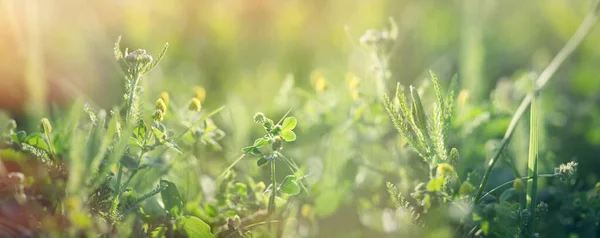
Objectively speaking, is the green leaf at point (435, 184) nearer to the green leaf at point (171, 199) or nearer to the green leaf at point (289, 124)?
the green leaf at point (289, 124)

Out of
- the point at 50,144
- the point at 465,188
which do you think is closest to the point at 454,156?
the point at 465,188

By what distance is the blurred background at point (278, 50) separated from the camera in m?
2.76

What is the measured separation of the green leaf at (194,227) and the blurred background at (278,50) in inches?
26.3

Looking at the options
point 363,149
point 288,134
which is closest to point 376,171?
point 363,149

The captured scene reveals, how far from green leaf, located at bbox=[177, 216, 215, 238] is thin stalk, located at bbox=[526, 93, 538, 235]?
0.79m

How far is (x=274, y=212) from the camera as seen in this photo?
5.82 feet

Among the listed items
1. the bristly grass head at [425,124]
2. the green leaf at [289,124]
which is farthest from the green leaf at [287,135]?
the bristly grass head at [425,124]

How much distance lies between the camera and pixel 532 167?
5.63 ft

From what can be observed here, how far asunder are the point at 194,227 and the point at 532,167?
866 millimetres

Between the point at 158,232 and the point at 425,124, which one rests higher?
the point at 425,124

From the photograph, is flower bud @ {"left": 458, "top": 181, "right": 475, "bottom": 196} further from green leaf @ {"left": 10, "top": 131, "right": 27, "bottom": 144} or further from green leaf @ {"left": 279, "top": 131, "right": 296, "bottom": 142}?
green leaf @ {"left": 10, "top": 131, "right": 27, "bottom": 144}

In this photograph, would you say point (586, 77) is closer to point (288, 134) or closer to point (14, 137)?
point (288, 134)

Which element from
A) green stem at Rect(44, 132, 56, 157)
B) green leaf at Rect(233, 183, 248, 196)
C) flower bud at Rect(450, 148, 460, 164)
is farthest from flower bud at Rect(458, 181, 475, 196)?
green stem at Rect(44, 132, 56, 157)

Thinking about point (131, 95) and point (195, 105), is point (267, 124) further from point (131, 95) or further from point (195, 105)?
point (131, 95)
